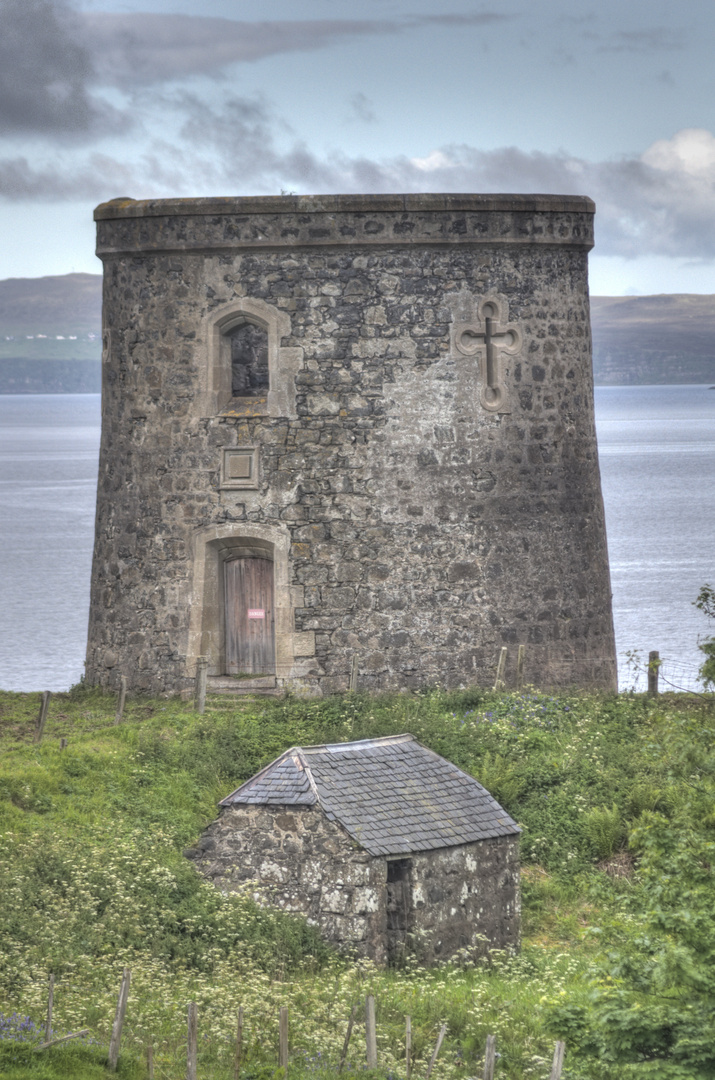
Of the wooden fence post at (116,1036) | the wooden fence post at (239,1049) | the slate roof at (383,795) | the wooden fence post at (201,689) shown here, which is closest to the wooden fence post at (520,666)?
the wooden fence post at (201,689)

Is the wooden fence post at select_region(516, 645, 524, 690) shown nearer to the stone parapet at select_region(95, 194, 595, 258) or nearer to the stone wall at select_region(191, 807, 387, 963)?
the stone parapet at select_region(95, 194, 595, 258)

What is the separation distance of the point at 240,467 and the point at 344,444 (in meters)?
1.56

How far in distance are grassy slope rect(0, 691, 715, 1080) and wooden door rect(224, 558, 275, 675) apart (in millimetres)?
1141

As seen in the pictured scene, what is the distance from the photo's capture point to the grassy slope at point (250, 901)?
1223 cm

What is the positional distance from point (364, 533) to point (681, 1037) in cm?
1373

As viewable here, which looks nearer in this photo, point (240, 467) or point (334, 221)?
point (334, 221)

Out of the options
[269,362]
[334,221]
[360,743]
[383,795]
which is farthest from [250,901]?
[334,221]

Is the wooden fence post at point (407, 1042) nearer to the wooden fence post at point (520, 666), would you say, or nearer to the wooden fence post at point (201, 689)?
the wooden fence post at point (201, 689)

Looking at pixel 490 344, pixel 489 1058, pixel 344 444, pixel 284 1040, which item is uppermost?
pixel 490 344

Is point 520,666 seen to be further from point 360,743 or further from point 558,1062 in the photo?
point 558,1062

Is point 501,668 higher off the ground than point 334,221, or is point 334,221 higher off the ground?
point 334,221

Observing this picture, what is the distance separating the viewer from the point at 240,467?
76.6 ft

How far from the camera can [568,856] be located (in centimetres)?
1820

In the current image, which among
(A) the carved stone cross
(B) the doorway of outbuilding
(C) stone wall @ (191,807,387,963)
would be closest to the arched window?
(A) the carved stone cross
